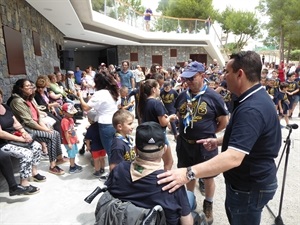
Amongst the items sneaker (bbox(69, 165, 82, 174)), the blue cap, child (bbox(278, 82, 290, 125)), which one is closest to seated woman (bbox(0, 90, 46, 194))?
sneaker (bbox(69, 165, 82, 174))

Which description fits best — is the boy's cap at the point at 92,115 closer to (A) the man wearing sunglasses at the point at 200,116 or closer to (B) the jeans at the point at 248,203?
(A) the man wearing sunglasses at the point at 200,116

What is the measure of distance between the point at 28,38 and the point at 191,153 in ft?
19.2

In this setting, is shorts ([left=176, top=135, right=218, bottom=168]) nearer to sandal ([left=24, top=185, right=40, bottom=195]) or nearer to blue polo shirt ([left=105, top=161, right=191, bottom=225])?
blue polo shirt ([left=105, top=161, right=191, bottom=225])

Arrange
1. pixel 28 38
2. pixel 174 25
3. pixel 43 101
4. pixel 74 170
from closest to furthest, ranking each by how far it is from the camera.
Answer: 1. pixel 74 170
2. pixel 43 101
3. pixel 28 38
4. pixel 174 25

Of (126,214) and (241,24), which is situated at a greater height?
(241,24)

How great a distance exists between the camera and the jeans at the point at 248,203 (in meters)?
1.65

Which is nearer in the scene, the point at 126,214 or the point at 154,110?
the point at 126,214

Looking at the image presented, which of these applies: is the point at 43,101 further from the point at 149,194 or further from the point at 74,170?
the point at 149,194

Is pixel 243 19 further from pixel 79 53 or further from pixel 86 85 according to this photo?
pixel 86 85

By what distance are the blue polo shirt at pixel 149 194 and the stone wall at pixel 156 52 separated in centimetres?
1951

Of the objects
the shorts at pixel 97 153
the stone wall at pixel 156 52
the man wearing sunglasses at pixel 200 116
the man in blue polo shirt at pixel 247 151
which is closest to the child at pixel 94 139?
the shorts at pixel 97 153

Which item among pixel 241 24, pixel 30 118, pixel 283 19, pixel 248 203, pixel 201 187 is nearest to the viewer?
pixel 248 203

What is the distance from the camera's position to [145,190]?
54.9 inches

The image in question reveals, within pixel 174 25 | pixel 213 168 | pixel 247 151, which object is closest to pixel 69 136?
pixel 213 168
